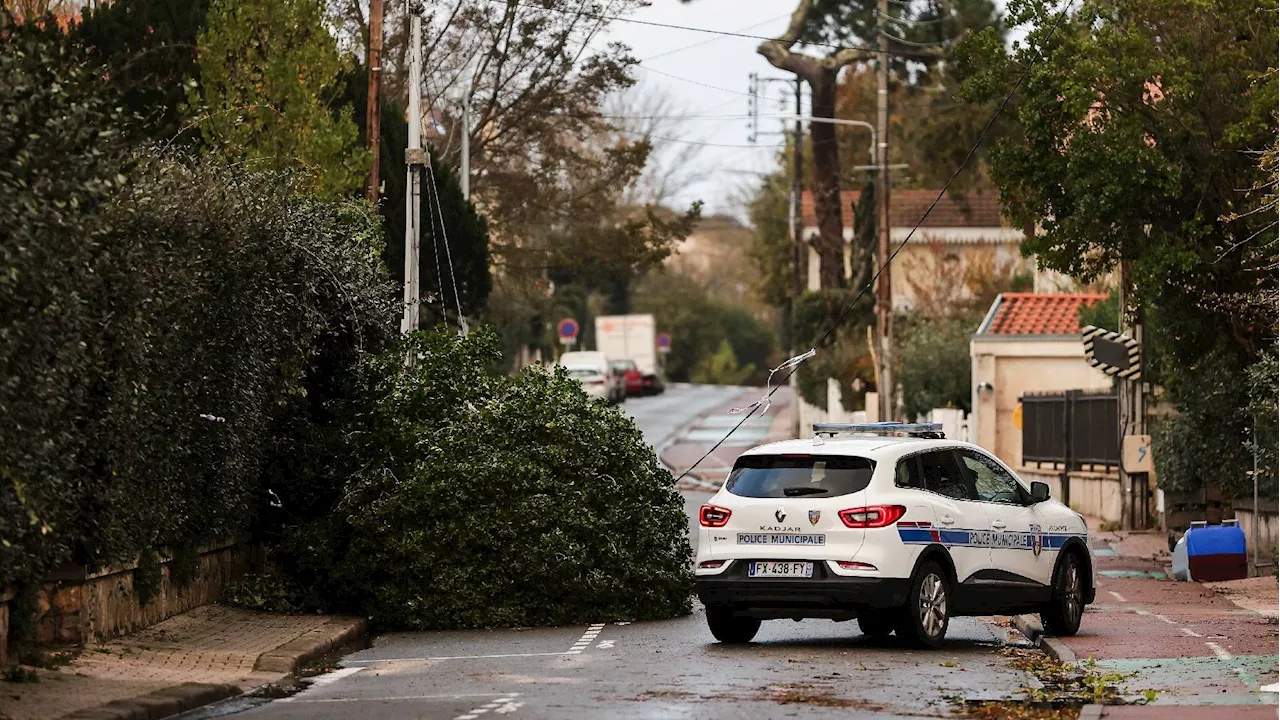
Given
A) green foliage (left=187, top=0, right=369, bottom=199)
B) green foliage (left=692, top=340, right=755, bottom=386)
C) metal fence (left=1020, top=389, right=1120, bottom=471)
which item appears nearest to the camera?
green foliage (left=187, top=0, right=369, bottom=199)

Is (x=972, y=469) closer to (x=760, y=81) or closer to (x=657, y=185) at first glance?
(x=760, y=81)

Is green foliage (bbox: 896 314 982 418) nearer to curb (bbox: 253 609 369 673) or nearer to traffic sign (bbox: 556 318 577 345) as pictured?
traffic sign (bbox: 556 318 577 345)

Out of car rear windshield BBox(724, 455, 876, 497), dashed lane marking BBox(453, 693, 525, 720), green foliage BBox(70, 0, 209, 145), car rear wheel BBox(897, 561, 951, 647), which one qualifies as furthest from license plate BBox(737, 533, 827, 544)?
green foliage BBox(70, 0, 209, 145)

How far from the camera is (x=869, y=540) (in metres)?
14.4

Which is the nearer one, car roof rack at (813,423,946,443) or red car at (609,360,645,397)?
car roof rack at (813,423,946,443)

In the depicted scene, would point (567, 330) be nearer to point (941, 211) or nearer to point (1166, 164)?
point (941, 211)

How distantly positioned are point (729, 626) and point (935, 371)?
109ft

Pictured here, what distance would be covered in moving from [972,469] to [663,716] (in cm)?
570

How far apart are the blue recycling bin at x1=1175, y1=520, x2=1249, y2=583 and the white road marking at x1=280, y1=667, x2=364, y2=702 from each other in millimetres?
11475

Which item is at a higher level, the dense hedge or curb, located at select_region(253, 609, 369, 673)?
the dense hedge

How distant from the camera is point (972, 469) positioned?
52.2 feet

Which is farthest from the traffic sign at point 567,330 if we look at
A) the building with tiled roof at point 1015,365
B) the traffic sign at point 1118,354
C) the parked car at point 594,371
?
the traffic sign at point 1118,354

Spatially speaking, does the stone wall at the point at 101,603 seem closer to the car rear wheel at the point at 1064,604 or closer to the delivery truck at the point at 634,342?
the car rear wheel at the point at 1064,604

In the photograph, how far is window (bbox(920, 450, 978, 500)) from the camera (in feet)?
50.0
